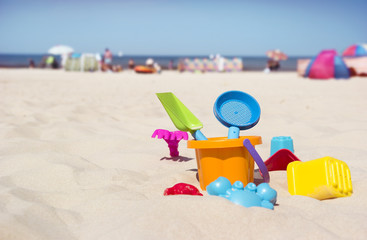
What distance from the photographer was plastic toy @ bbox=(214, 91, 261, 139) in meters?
1.72

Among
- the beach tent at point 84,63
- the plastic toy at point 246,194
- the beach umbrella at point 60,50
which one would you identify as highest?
the beach umbrella at point 60,50

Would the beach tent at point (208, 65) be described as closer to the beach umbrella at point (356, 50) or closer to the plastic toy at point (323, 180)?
the beach umbrella at point (356, 50)

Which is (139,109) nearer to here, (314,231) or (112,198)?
(112,198)

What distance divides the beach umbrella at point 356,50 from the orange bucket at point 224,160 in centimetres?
1419

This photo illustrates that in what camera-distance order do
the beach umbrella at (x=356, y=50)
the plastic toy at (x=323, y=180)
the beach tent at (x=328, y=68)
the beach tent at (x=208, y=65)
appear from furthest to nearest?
the beach tent at (x=208, y=65) < the beach umbrella at (x=356, y=50) < the beach tent at (x=328, y=68) < the plastic toy at (x=323, y=180)

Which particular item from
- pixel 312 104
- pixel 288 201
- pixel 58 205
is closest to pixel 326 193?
pixel 288 201

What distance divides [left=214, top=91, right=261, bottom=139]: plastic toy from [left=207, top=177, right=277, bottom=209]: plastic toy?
1.06 ft

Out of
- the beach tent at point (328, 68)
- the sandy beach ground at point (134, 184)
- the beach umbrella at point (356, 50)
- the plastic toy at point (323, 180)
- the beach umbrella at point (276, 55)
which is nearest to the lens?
the sandy beach ground at point (134, 184)

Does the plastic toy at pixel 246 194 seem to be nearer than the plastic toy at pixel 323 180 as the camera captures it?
Yes

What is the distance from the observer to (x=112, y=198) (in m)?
1.46

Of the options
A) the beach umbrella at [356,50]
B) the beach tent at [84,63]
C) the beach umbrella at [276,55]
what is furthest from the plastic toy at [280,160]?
the beach umbrella at [276,55]

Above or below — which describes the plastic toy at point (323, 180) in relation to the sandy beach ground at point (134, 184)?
above

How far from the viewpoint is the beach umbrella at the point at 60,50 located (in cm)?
1789

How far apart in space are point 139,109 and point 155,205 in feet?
8.93
